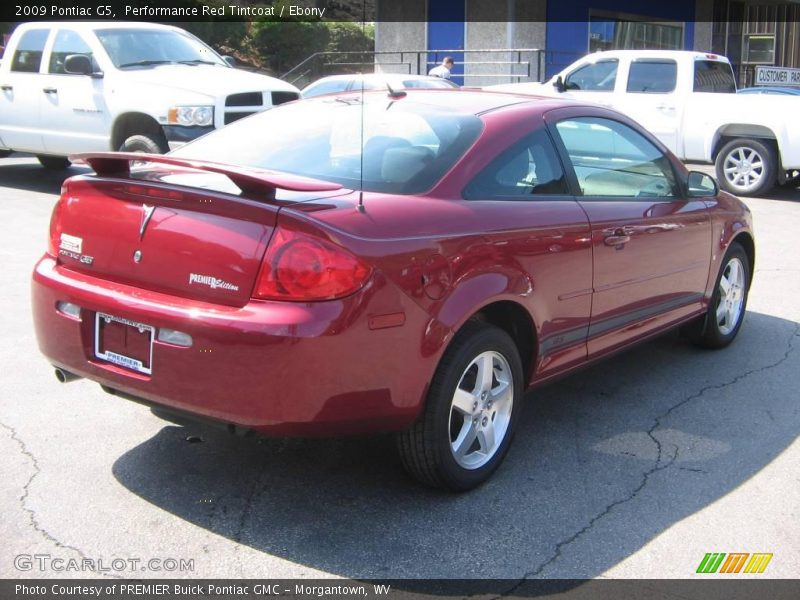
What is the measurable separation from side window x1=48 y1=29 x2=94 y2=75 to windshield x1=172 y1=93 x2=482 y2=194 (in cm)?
751

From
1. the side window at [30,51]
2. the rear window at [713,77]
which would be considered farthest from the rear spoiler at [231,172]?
the rear window at [713,77]

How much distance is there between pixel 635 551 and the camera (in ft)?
11.5

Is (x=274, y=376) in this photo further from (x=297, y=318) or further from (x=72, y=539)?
(x=72, y=539)

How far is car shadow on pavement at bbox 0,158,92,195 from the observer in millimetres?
12336

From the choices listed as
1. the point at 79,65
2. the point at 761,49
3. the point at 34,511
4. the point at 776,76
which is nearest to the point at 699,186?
the point at 34,511

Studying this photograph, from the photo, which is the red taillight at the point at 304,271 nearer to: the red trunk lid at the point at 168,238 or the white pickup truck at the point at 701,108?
the red trunk lid at the point at 168,238

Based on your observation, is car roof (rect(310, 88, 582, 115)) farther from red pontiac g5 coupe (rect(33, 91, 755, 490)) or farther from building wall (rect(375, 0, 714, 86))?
building wall (rect(375, 0, 714, 86))

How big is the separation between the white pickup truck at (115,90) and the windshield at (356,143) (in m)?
5.86

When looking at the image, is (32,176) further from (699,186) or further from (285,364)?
(285,364)

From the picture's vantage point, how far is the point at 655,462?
171 inches

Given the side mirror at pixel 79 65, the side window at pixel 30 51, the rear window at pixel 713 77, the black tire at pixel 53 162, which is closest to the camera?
the side mirror at pixel 79 65

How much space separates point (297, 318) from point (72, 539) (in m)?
1.16

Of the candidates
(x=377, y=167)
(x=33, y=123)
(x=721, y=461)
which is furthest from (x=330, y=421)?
(x=33, y=123)

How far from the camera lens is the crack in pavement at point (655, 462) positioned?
336cm
